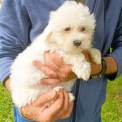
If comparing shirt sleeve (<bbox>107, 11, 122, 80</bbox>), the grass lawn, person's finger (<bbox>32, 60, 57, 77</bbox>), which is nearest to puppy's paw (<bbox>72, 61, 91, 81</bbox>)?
person's finger (<bbox>32, 60, 57, 77</bbox>)

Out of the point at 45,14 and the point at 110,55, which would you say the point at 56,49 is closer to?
the point at 45,14

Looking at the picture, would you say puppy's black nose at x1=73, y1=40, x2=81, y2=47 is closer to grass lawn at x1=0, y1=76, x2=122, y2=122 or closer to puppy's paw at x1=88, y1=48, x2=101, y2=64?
puppy's paw at x1=88, y1=48, x2=101, y2=64

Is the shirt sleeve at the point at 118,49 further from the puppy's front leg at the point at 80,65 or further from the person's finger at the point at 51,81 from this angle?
the person's finger at the point at 51,81

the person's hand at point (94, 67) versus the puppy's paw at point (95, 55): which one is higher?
the puppy's paw at point (95, 55)

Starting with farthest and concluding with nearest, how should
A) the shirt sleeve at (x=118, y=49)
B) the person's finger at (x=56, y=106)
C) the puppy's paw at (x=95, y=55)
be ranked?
the shirt sleeve at (x=118, y=49) < the puppy's paw at (x=95, y=55) < the person's finger at (x=56, y=106)

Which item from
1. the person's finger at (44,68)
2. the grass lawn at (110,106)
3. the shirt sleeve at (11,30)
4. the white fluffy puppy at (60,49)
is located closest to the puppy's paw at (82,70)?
the white fluffy puppy at (60,49)

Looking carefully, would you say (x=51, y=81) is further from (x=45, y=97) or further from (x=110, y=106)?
(x=110, y=106)

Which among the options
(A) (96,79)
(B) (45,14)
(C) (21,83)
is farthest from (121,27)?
(C) (21,83)
